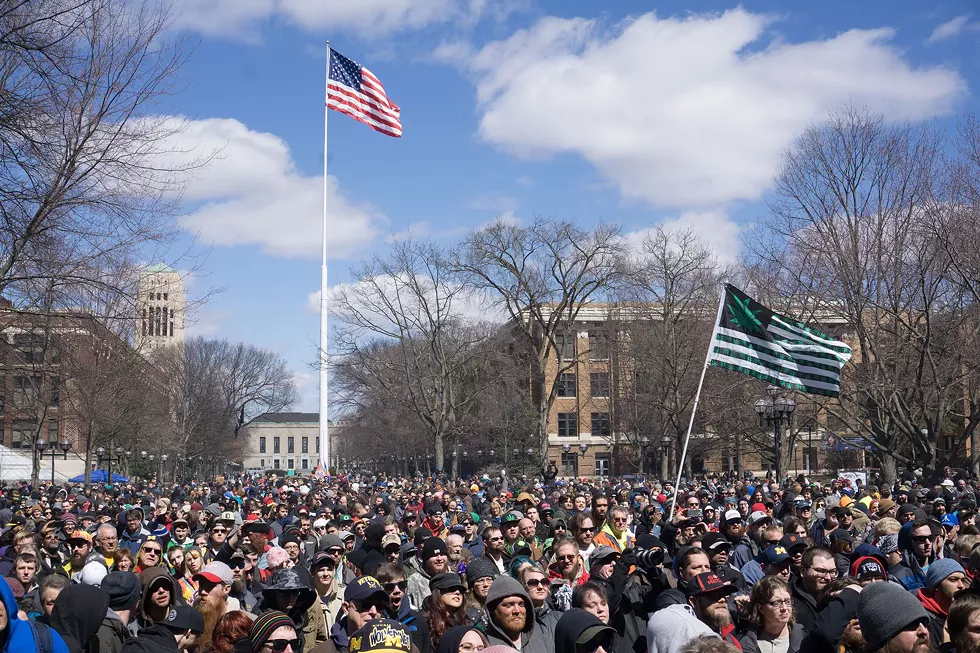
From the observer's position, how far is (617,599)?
717 cm

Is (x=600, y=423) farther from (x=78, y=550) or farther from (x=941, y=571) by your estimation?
(x=941, y=571)

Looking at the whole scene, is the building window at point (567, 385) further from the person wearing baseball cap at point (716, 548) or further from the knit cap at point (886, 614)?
the knit cap at point (886, 614)

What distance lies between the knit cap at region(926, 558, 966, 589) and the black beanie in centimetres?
403

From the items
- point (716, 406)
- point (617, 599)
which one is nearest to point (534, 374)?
point (716, 406)

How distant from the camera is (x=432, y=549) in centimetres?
908

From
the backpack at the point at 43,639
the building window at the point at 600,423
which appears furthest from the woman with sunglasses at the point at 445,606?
the building window at the point at 600,423

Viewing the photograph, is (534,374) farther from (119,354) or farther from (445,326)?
(119,354)

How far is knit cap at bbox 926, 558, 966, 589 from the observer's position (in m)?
6.64

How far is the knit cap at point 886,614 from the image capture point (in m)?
4.44

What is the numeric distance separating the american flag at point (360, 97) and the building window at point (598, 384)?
3288 cm

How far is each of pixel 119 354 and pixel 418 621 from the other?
2541 centimetres

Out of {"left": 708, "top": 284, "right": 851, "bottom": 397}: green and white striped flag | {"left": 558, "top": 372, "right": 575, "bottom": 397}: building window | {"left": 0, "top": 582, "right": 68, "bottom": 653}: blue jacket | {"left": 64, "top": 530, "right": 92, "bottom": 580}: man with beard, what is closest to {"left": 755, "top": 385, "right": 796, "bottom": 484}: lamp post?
{"left": 708, "top": 284, "right": 851, "bottom": 397}: green and white striped flag

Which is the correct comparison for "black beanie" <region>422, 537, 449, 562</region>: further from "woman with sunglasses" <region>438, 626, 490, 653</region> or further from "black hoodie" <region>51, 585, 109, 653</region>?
"woman with sunglasses" <region>438, 626, 490, 653</region>

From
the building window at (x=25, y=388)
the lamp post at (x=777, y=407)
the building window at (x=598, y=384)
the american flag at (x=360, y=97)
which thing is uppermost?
the american flag at (x=360, y=97)
